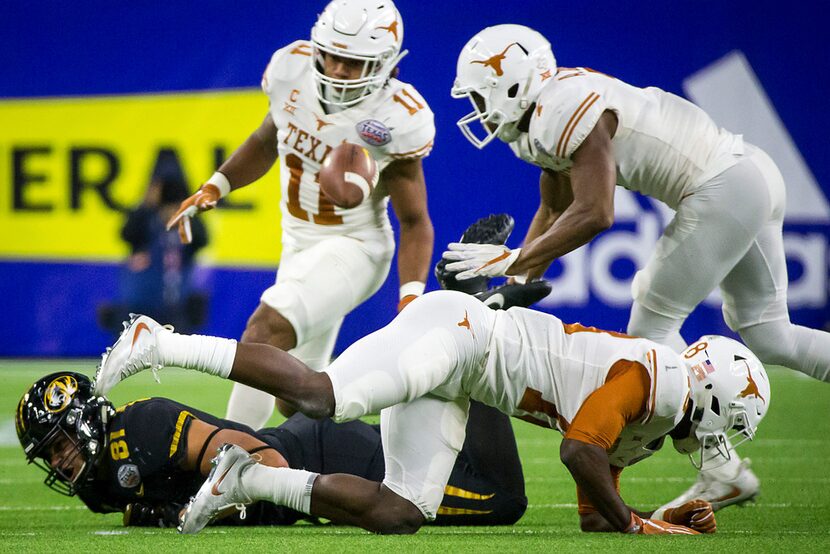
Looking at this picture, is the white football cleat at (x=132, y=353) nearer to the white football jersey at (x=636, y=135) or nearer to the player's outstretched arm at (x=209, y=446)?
the player's outstretched arm at (x=209, y=446)

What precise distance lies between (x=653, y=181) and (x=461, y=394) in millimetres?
1102

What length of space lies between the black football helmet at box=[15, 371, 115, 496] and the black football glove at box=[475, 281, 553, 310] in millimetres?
1130

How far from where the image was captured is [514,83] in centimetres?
375

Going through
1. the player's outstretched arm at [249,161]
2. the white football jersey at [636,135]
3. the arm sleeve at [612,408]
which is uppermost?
the white football jersey at [636,135]

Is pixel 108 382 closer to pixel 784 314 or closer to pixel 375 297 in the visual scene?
pixel 784 314

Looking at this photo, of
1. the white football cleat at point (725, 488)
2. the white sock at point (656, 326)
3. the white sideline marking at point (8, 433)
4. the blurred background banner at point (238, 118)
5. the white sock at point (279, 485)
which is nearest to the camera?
the white sock at point (279, 485)

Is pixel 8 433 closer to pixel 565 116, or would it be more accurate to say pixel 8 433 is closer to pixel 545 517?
pixel 545 517

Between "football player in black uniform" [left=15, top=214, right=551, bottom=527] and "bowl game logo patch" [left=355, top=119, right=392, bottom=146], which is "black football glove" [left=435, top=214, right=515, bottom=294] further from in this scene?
"bowl game logo patch" [left=355, top=119, right=392, bottom=146]

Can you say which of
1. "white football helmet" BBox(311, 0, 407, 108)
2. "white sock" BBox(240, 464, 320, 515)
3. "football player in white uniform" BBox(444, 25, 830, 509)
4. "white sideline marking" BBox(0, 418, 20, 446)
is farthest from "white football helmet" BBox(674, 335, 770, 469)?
"white sideline marking" BBox(0, 418, 20, 446)

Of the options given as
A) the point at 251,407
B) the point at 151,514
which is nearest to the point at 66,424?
the point at 151,514

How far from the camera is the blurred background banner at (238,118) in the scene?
806cm

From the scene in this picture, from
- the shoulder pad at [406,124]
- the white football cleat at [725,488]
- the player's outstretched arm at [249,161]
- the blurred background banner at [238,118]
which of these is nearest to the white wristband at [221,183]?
the player's outstretched arm at [249,161]

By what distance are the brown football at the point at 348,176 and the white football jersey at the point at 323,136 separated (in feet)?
0.72

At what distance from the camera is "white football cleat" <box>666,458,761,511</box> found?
11.5 feet
